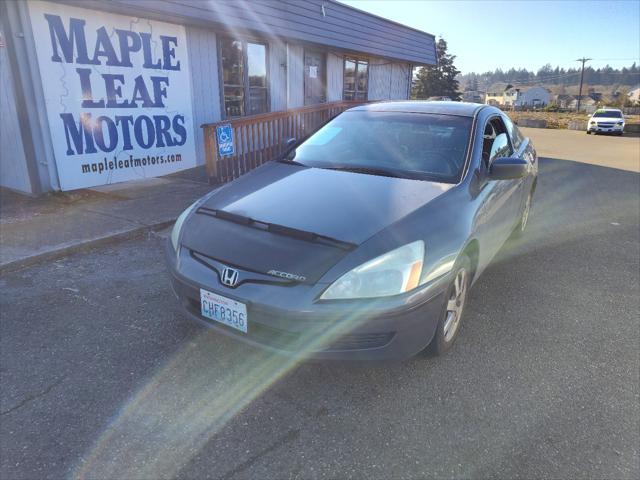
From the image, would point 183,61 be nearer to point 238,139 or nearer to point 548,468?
point 238,139

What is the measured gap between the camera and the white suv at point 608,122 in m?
23.4

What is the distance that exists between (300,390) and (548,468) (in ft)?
4.09

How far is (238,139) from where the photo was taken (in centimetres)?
725


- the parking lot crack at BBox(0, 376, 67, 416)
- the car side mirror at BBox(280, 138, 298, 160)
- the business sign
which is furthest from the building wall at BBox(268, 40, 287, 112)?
the parking lot crack at BBox(0, 376, 67, 416)

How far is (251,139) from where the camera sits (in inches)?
298

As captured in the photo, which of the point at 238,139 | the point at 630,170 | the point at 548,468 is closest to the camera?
the point at 548,468

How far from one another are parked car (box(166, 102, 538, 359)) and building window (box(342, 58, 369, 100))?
9648mm

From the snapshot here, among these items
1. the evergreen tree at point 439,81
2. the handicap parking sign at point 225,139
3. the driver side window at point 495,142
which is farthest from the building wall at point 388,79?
the evergreen tree at point 439,81

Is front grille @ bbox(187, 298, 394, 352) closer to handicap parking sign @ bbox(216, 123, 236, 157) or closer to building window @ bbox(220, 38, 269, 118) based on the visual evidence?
handicap parking sign @ bbox(216, 123, 236, 157)

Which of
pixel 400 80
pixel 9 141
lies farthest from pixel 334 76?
pixel 9 141

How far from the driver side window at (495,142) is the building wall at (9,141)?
558 centimetres

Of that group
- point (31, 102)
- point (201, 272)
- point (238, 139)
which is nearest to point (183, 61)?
point (238, 139)

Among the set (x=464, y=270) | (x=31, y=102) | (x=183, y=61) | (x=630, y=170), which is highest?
(x=183, y=61)

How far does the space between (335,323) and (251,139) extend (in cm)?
593
